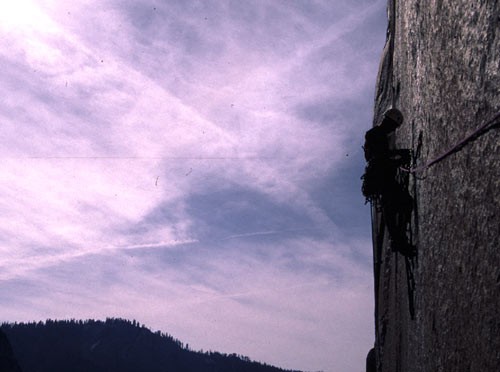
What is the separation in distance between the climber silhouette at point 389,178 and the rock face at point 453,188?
0.22m

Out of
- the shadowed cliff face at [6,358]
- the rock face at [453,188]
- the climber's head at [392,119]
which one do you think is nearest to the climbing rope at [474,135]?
the rock face at [453,188]

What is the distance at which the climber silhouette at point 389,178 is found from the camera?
23.2ft

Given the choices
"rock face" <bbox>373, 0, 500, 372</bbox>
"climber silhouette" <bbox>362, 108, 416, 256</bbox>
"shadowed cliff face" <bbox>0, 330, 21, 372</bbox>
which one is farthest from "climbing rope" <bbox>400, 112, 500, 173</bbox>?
"shadowed cliff face" <bbox>0, 330, 21, 372</bbox>

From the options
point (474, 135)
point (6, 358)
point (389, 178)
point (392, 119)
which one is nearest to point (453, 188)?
point (474, 135)

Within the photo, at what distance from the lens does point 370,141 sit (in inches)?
283

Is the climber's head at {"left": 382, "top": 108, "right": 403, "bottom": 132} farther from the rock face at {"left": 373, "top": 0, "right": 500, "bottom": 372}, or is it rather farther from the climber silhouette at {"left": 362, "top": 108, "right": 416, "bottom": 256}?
the rock face at {"left": 373, "top": 0, "right": 500, "bottom": 372}

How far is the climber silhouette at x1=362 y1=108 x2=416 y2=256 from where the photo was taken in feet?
23.2

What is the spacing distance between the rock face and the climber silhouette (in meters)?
0.22

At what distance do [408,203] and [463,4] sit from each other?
343cm

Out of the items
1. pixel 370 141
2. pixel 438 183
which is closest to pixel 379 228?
pixel 370 141

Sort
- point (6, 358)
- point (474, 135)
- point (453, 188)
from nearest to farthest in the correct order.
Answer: point (474, 135)
point (453, 188)
point (6, 358)

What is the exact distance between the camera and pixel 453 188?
15.8 ft

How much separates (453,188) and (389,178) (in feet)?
7.49

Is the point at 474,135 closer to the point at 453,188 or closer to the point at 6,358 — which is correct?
the point at 453,188
